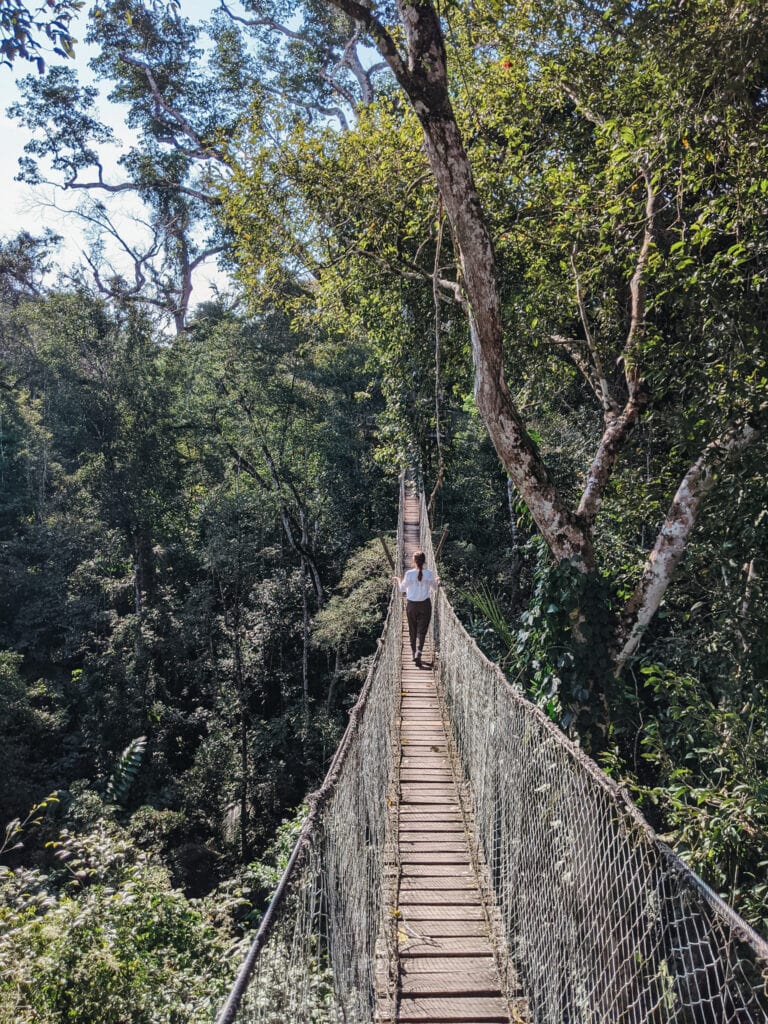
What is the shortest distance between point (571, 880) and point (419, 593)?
2831 millimetres

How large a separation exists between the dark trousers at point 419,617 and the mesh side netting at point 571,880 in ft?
6.35

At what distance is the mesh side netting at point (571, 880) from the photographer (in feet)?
5.23

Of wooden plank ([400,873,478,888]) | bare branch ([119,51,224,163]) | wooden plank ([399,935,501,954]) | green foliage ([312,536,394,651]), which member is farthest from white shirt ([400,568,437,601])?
bare branch ([119,51,224,163])

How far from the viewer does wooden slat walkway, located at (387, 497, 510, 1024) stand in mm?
1989

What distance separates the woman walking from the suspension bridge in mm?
1548

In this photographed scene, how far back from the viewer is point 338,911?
6.20 ft

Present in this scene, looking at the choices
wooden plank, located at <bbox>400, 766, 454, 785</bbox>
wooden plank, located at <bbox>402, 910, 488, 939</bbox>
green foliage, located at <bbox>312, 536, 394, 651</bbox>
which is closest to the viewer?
wooden plank, located at <bbox>402, 910, 488, 939</bbox>

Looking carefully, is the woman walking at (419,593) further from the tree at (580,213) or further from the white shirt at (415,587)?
the tree at (580,213)

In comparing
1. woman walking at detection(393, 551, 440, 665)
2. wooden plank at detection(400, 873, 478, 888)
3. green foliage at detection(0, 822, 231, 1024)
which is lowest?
green foliage at detection(0, 822, 231, 1024)

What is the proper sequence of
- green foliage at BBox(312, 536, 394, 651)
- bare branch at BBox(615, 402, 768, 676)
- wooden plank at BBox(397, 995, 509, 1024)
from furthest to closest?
green foliage at BBox(312, 536, 394, 651), bare branch at BBox(615, 402, 768, 676), wooden plank at BBox(397, 995, 509, 1024)

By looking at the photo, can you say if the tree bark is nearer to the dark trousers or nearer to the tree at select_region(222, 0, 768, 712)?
the tree at select_region(222, 0, 768, 712)

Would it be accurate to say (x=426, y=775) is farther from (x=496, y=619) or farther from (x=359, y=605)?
(x=359, y=605)

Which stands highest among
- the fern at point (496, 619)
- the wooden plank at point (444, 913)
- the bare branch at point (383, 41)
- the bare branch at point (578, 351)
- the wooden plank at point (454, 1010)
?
the bare branch at point (383, 41)

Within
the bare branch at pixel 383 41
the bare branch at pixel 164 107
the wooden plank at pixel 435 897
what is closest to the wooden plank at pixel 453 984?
the wooden plank at pixel 435 897
